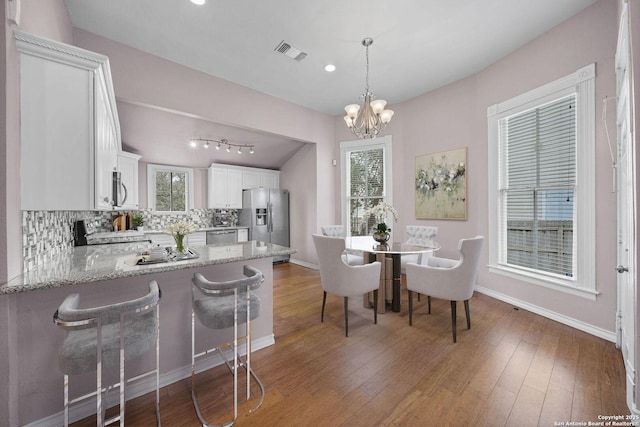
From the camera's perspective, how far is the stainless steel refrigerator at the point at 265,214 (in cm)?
558

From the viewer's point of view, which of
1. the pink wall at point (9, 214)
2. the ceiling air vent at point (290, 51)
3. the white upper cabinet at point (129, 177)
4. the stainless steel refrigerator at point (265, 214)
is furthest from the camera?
the stainless steel refrigerator at point (265, 214)

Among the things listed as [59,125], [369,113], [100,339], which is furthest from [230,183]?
[100,339]

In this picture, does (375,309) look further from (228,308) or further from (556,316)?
(556,316)

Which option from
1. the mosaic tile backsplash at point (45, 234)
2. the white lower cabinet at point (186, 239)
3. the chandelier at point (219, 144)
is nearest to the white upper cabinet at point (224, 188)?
the chandelier at point (219, 144)

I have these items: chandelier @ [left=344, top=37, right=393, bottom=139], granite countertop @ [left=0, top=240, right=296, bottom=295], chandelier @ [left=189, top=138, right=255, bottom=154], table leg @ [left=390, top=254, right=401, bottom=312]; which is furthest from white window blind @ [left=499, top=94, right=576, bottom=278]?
chandelier @ [left=189, top=138, right=255, bottom=154]

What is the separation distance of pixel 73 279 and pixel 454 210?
4.35 meters

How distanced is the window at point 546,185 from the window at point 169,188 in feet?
18.8

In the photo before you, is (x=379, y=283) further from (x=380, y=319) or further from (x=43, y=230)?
(x=43, y=230)

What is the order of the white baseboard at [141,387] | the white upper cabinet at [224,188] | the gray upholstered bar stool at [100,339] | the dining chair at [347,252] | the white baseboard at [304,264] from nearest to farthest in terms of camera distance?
the gray upholstered bar stool at [100,339] → the white baseboard at [141,387] → the dining chair at [347,252] → the white baseboard at [304,264] → the white upper cabinet at [224,188]

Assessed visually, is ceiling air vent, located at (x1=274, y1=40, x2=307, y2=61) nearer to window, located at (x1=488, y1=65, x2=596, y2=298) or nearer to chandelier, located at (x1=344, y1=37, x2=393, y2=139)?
chandelier, located at (x1=344, y1=37, x2=393, y2=139)

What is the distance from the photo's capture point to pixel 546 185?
2.90m

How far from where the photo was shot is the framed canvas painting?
380cm

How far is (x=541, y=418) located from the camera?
1.49 metres

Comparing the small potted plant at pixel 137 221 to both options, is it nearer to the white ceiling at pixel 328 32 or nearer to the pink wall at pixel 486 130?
the white ceiling at pixel 328 32
